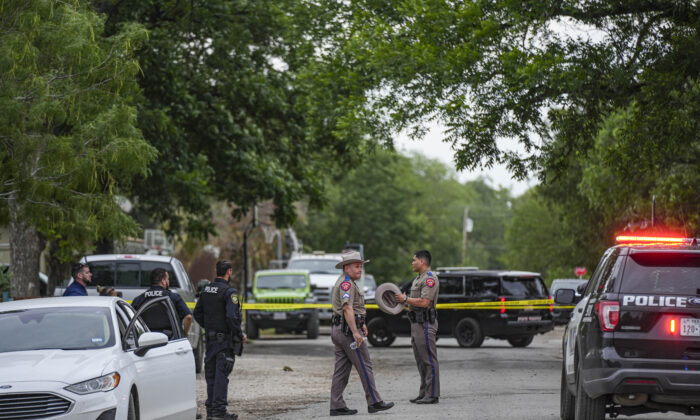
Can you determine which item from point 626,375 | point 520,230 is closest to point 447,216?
point 520,230

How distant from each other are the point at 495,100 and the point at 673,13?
2979 mm

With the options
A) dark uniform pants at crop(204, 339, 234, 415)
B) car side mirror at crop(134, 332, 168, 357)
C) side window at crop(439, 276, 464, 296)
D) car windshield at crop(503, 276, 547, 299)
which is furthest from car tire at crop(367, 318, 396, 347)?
car side mirror at crop(134, 332, 168, 357)

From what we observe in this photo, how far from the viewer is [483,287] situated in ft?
96.9

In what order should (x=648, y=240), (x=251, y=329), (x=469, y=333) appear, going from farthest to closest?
1. (x=251, y=329)
2. (x=469, y=333)
3. (x=648, y=240)

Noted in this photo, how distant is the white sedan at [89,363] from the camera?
8.94m

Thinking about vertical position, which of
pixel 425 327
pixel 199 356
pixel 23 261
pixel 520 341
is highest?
pixel 23 261

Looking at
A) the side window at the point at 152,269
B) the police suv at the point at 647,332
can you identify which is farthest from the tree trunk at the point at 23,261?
the police suv at the point at 647,332

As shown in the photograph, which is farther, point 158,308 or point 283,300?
point 283,300

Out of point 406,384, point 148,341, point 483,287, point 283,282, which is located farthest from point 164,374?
point 283,282

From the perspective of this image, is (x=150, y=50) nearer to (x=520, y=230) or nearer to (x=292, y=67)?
(x=292, y=67)

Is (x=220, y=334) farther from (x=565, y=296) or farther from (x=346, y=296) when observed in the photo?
(x=565, y=296)

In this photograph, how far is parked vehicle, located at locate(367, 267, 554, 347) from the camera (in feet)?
94.8

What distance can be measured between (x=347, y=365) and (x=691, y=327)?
4.58m

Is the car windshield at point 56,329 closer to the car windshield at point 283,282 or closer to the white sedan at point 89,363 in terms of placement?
the white sedan at point 89,363
